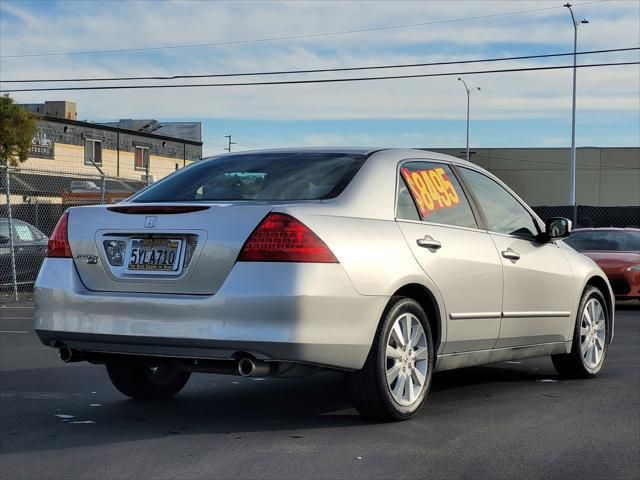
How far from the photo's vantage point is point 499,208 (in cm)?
699

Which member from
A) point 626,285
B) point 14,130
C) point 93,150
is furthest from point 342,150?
point 93,150

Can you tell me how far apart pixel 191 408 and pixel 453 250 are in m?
1.92

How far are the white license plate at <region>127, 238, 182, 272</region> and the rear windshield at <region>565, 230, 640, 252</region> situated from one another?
38.5 ft

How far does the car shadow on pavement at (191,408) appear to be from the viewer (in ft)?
17.9

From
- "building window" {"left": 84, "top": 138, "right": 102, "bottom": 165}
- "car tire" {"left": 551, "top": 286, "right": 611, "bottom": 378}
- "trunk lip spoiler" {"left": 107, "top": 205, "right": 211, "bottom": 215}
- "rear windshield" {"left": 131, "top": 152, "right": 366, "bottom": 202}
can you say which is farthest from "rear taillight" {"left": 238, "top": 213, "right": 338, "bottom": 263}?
"building window" {"left": 84, "top": 138, "right": 102, "bottom": 165}

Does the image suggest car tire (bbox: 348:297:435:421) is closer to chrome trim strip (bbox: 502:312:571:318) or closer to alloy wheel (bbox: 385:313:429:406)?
alloy wheel (bbox: 385:313:429:406)

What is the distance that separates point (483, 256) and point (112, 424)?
100 inches

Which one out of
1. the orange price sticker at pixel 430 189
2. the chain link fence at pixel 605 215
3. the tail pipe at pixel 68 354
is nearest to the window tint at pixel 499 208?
the orange price sticker at pixel 430 189

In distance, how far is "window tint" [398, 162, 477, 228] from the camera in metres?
6.05

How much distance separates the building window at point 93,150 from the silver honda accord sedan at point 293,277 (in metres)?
58.5

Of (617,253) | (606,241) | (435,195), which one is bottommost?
(617,253)

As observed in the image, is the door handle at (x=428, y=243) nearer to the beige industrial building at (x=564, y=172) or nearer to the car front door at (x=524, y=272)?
the car front door at (x=524, y=272)

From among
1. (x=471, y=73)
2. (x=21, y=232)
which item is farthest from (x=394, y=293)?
(x=471, y=73)

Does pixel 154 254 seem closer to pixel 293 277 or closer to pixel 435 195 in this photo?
pixel 293 277
